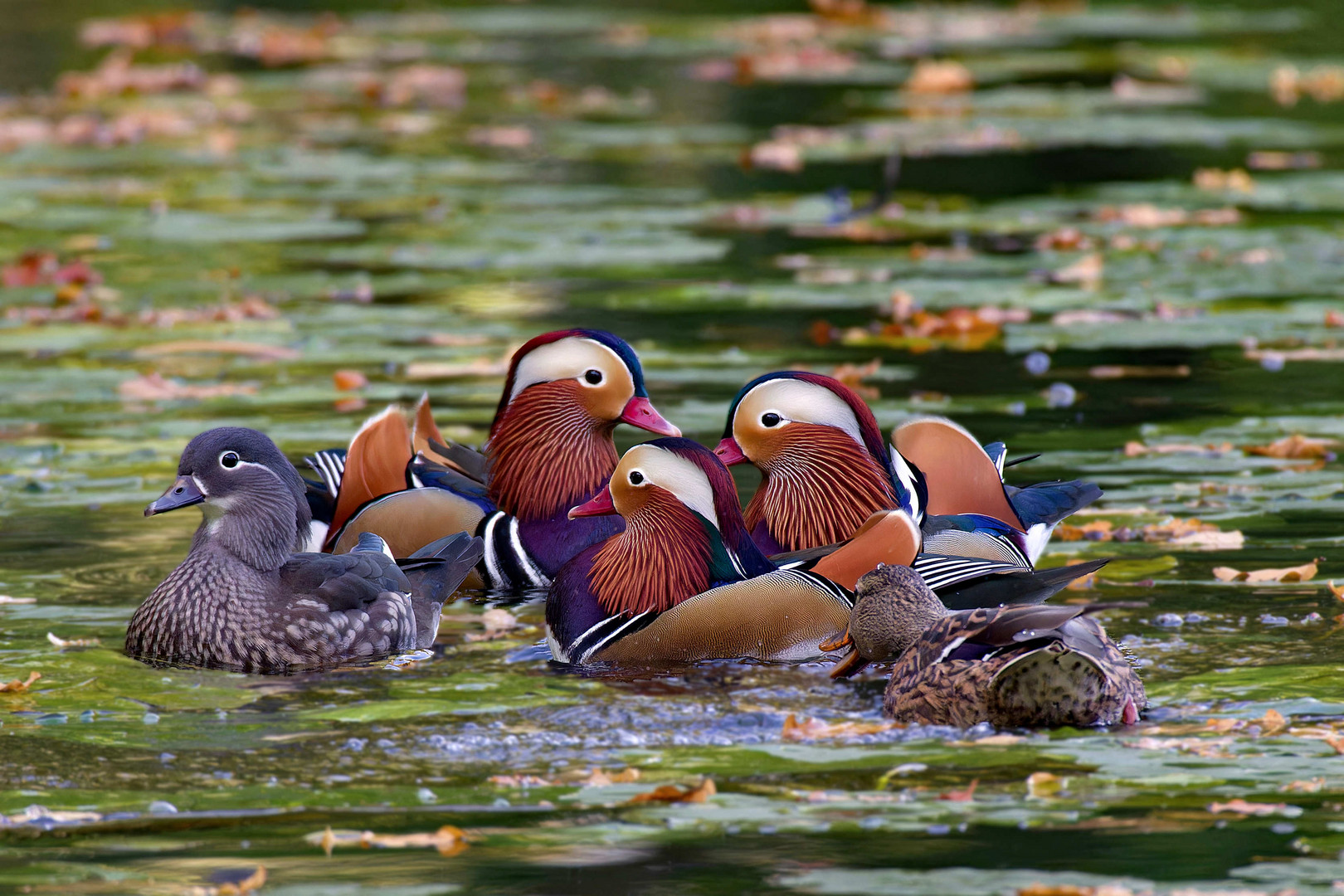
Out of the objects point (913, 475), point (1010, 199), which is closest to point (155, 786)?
point (913, 475)

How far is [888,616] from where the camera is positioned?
23.5ft

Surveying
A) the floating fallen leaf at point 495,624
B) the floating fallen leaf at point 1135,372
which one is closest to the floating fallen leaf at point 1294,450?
the floating fallen leaf at point 1135,372

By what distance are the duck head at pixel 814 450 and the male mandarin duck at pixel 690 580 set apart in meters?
0.49

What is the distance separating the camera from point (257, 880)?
520 centimetres

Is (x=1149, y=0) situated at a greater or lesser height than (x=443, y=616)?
greater

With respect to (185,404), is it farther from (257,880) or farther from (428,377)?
(257,880)

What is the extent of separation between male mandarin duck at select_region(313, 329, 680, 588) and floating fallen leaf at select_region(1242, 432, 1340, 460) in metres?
3.10

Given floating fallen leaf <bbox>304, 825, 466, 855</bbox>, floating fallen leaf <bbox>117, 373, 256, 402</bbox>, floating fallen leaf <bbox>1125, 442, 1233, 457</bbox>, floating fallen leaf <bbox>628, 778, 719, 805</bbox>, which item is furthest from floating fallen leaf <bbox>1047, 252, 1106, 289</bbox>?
floating fallen leaf <bbox>304, 825, 466, 855</bbox>

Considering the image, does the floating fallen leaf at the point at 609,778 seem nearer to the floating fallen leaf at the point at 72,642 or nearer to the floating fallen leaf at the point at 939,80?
the floating fallen leaf at the point at 72,642

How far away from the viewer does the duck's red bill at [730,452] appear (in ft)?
27.0

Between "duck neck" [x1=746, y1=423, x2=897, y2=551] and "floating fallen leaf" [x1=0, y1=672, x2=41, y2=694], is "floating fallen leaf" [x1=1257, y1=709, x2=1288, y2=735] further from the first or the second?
"floating fallen leaf" [x1=0, y1=672, x2=41, y2=694]

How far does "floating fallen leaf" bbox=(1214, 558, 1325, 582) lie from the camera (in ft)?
26.7

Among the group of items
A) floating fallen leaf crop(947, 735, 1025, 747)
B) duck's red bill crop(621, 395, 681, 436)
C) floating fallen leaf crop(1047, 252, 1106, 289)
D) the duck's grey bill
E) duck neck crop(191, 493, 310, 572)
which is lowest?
floating fallen leaf crop(947, 735, 1025, 747)

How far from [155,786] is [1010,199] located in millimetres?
12909
